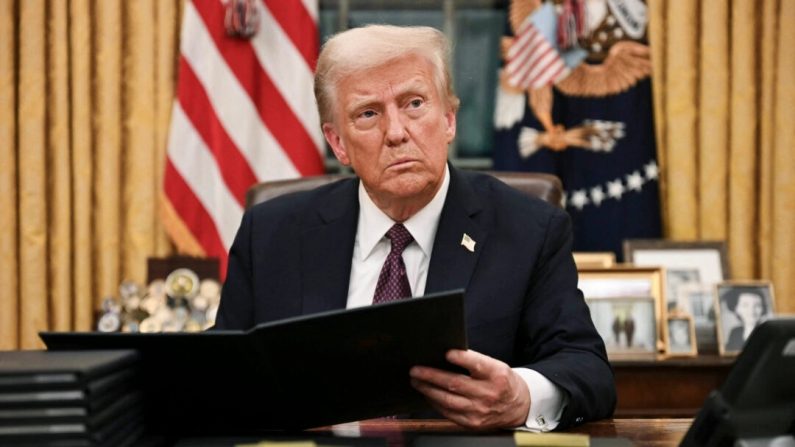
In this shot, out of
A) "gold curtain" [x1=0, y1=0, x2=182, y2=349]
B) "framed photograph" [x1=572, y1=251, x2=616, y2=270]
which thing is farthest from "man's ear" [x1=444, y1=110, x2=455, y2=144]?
"gold curtain" [x1=0, y1=0, x2=182, y2=349]

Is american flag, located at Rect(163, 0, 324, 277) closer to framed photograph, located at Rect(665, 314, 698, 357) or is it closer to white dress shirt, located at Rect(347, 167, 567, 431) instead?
framed photograph, located at Rect(665, 314, 698, 357)

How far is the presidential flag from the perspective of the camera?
12.9ft

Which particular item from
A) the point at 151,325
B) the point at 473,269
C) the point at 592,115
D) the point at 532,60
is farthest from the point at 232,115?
the point at 473,269

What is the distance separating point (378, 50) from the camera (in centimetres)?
218

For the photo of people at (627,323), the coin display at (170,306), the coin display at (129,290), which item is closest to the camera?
the photo of people at (627,323)

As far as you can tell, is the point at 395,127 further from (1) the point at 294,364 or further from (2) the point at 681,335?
(2) the point at 681,335

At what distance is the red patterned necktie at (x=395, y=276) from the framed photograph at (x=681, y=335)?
5.18 ft

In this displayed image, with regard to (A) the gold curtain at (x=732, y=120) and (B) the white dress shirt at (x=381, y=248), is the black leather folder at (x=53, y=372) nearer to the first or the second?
(B) the white dress shirt at (x=381, y=248)

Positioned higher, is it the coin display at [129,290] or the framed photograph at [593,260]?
the framed photograph at [593,260]

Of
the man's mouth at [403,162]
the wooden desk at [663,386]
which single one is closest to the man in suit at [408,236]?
the man's mouth at [403,162]

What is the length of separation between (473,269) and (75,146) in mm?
2327

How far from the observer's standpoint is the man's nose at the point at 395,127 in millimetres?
2182

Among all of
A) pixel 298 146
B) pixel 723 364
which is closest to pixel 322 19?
pixel 298 146

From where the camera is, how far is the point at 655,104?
3.95 meters
